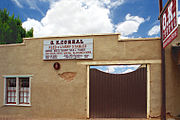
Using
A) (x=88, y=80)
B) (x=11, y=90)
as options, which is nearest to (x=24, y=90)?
(x=11, y=90)

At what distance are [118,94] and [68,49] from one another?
358cm

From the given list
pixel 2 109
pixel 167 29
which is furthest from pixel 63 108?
pixel 167 29

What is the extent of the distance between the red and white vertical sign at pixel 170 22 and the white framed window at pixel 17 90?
7214 mm

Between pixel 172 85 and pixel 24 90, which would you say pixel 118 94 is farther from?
pixel 24 90

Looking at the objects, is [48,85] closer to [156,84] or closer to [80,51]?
[80,51]

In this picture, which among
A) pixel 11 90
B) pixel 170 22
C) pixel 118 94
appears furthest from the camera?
pixel 11 90

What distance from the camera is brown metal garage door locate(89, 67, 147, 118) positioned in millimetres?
6932

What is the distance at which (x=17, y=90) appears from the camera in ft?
25.4

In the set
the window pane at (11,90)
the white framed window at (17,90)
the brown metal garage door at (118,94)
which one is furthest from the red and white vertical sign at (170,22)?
the window pane at (11,90)

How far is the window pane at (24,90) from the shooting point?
25.5 ft

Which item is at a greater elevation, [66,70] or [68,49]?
[68,49]

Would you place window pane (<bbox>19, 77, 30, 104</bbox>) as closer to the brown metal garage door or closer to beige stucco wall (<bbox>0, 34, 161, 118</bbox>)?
beige stucco wall (<bbox>0, 34, 161, 118</bbox>)

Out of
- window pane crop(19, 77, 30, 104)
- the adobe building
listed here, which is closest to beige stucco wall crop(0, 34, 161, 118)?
the adobe building

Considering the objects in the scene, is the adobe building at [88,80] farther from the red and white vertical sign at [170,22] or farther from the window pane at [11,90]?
the red and white vertical sign at [170,22]
